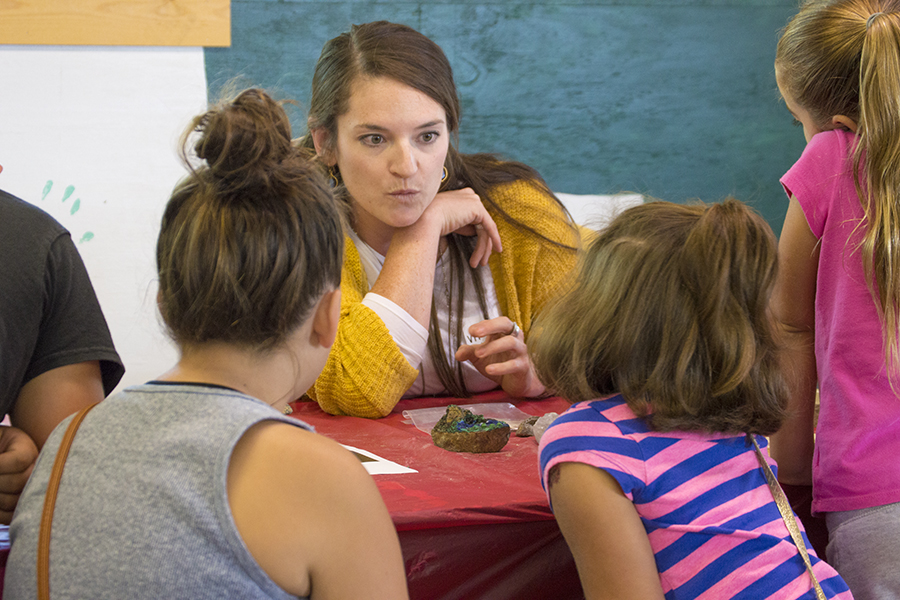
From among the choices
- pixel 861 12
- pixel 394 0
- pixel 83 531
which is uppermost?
pixel 394 0

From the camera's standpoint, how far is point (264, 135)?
2.45 feet

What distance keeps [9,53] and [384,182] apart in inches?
85.0

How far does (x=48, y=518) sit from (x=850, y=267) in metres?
1.06

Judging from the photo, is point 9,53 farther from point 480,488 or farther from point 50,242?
point 480,488

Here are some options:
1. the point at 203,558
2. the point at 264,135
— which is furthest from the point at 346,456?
the point at 264,135

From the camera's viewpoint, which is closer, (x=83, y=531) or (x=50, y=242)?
(x=83, y=531)

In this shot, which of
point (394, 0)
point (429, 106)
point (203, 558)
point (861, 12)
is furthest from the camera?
point (394, 0)

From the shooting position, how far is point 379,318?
1.41 metres

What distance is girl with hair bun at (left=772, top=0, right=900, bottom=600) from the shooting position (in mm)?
1054

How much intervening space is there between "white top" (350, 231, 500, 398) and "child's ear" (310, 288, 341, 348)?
61 centimetres

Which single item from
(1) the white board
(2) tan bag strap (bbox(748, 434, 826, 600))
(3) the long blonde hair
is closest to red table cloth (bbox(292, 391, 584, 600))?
(2) tan bag strap (bbox(748, 434, 826, 600))

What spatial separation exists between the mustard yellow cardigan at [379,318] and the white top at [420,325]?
3 centimetres

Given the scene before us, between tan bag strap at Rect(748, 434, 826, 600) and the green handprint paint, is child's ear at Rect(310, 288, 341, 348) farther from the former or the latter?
the green handprint paint

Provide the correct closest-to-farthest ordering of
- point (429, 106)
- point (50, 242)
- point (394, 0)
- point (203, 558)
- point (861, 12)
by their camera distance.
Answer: point (203, 558) < point (50, 242) < point (861, 12) < point (429, 106) < point (394, 0)
